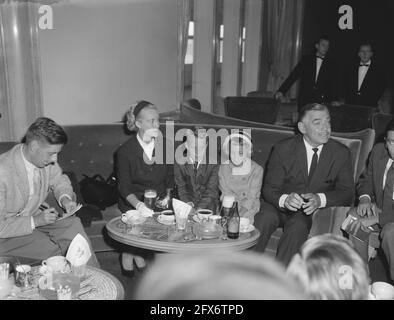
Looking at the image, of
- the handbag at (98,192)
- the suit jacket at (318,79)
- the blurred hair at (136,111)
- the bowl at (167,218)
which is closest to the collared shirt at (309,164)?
the bowl at (167,218)

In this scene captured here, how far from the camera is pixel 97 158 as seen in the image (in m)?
4.53

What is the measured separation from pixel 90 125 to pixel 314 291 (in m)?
3.48

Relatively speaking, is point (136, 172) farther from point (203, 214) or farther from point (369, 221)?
point (369, 221)

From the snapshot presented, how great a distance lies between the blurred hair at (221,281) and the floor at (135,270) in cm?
276

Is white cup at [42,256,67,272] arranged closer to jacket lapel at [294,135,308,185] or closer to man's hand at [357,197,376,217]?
jacket lapel at [294,135,308,185]

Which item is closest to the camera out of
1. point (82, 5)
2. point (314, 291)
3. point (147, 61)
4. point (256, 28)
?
point (314, 291)

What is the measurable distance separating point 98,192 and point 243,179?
130 centimetres

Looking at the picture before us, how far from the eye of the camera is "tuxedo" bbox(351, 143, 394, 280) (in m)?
3.35

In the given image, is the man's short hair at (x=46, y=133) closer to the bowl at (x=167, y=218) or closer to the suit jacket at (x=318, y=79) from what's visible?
the bowl at (x=167, y=218)

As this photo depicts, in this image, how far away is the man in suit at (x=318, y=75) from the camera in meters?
6.94

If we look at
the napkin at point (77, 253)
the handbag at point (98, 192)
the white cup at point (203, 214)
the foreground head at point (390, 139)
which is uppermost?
the foreground head at point (390, 139)

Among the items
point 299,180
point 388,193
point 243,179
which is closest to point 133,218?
point 243,179

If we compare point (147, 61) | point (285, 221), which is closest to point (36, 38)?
point (147, 61)
